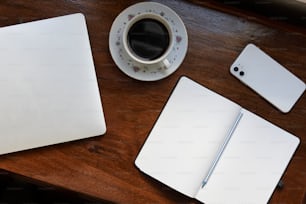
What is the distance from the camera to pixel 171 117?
0.70 meters

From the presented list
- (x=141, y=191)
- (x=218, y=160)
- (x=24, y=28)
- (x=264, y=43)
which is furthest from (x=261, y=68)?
(x=24, y=28)

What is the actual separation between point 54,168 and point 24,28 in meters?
0.21

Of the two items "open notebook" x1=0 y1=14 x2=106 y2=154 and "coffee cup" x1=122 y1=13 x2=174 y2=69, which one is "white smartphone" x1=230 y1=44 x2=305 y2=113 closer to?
"coffee cup" x1=122 y1=13 x2=174 y2=69

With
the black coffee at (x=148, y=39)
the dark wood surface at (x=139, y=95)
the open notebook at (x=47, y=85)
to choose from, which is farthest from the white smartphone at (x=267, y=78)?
the open notebook at (x=47, y=85)

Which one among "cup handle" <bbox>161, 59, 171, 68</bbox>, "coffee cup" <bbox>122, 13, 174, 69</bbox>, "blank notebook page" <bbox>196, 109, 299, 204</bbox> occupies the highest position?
"coffee cup" <bbox>122, 13, 174, 69</bbox>

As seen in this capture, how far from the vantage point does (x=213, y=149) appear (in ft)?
2.27

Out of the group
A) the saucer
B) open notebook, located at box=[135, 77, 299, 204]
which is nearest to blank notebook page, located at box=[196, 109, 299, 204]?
open notebook, located at box=[135, 77, 299, 204]

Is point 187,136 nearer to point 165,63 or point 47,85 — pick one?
point 165,63

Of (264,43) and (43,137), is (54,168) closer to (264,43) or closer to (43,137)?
(43,137)

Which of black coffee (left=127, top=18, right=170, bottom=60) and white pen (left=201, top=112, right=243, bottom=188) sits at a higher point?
black coffee (left=127, top=18, right=170, bottom=60)

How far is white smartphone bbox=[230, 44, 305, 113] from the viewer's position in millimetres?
708

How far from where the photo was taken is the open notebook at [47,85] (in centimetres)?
69

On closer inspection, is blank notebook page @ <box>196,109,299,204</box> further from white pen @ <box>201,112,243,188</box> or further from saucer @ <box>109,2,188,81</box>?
saucer @ <box>109,2,188,81</box>

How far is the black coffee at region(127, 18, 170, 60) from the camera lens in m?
0.69
